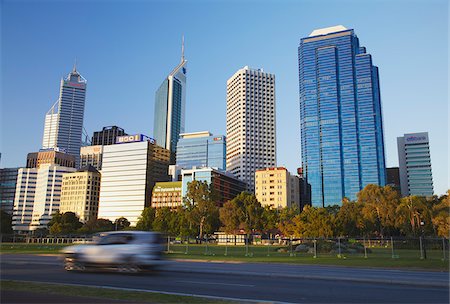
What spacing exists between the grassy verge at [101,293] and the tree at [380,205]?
8576 centimetres

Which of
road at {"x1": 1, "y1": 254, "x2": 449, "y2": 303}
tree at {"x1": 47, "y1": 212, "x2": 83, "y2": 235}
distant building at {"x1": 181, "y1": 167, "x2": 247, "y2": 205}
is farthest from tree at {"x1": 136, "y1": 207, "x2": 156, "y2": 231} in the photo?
road at {"x1": 1, "y1": 254, "x2": 449, "y2": 303}

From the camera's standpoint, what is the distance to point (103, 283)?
15406mm

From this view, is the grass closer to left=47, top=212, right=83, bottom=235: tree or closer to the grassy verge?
the grassy verge

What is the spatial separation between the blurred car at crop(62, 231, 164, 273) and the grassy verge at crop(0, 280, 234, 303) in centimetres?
551

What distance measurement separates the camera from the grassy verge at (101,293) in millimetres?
11445

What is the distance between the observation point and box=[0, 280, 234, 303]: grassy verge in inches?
451

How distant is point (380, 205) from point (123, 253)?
274 ft

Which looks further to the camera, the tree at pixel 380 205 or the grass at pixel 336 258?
the tree at pixel 380 205

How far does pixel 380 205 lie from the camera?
91.0 metres

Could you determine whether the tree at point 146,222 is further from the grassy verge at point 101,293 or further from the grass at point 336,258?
the grassy verge at point 101,293

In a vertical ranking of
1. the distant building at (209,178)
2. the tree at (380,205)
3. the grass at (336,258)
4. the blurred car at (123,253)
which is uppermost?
the distant building at (209,178)

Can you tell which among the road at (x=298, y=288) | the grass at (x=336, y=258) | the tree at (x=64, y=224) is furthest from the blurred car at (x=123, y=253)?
the tree at (x=64, y=224)

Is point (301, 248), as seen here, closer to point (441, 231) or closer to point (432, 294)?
point (441, 231)

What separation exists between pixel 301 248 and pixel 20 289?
1689 inches
